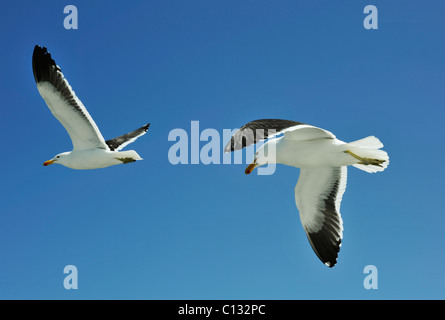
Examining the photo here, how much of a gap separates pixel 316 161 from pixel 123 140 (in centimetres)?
387

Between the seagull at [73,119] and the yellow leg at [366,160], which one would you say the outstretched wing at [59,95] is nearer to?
the seagull at [73,119]

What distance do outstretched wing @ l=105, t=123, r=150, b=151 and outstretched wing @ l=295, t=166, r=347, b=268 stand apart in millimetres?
3160

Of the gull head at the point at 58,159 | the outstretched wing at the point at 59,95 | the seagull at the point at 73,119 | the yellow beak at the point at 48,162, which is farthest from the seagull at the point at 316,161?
the yellow beak at the point at 48,162

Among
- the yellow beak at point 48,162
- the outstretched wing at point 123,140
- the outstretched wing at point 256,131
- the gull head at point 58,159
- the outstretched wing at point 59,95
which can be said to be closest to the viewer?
the outstretched wing at point 256,131

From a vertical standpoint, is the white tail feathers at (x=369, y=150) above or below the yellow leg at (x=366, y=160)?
above

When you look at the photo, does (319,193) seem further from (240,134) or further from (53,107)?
(53,107)

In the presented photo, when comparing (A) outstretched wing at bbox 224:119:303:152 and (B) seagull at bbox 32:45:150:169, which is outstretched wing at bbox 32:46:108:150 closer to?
(B) seagull at bbox 32:45:150:169

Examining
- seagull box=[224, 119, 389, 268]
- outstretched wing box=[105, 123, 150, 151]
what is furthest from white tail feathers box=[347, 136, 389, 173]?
outstretched wing box=[105, 123, 150, 151]

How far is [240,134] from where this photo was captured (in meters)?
3.96

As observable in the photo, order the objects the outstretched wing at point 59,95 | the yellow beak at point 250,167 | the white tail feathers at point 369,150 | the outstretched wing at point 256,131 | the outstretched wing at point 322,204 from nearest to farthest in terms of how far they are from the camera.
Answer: the outstretched wing at point 256,131
the white tail feathers at point 369,150
the yellow beak at point 250,167
the outstretched wing at point 322,204
the outstretched wing at point 59,95

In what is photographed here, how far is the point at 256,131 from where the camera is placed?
4.00 meters

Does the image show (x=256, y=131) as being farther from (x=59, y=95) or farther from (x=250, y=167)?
(x=59, y=95)

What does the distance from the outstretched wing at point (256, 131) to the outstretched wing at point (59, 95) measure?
3.41 metres

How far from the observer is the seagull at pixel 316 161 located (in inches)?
163
